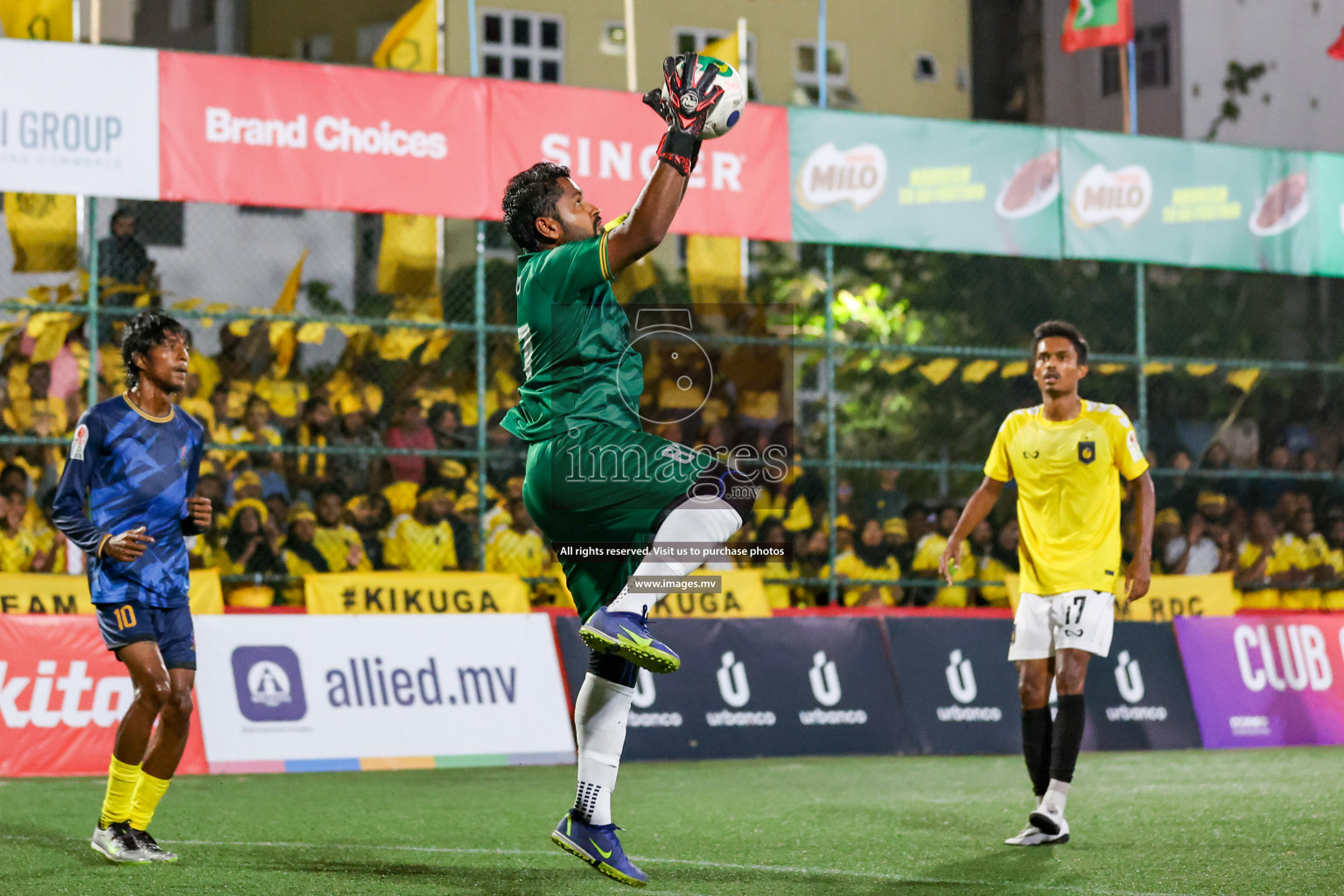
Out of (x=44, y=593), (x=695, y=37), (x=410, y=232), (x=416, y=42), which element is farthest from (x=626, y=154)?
(x=695, y=37)

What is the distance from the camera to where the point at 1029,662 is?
26.0 ft

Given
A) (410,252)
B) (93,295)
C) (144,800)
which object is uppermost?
(410,252)

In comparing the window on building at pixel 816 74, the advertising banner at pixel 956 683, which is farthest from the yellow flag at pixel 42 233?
the window on building at pixel 816 74

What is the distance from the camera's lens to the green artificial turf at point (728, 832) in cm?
637

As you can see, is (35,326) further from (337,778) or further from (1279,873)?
(1279,873)

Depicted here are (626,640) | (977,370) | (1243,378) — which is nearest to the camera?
(626,640)

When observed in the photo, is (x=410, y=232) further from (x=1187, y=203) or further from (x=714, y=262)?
(x=1187, y=203)

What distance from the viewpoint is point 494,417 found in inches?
617

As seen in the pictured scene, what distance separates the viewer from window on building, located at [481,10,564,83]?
33125 mm

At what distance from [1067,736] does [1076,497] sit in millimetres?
1107

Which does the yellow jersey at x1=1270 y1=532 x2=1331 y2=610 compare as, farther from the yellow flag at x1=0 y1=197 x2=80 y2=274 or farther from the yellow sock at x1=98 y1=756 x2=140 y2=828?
the yellow sock at x1=98 y1=756 x2=140 y2=828

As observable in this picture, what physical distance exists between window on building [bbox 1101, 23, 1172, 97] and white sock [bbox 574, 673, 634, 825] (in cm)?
3258

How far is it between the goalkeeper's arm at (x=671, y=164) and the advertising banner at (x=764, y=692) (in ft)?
24.0

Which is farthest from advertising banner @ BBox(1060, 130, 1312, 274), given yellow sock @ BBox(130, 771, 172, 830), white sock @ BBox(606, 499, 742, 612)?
yellow sock @ BBox(130, 771, 172, 830)
